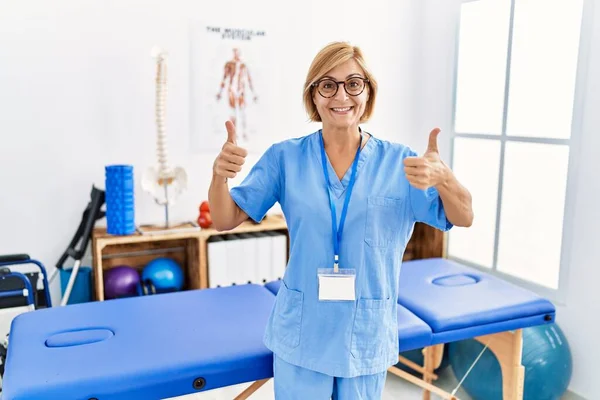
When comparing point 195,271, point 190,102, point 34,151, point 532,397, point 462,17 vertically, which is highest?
point 462,17

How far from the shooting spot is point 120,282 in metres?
2.93

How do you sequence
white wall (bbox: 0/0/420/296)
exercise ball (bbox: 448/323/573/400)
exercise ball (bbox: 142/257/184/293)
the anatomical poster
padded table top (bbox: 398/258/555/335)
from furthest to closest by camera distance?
the anatomical poster < exercise ball (bbox: 142/257/184/293) < white wall (bbox: 0/0/420/296) < exercise ball (bbox: 448/323/573/400) < padded table top (bbox: 398/258/555/335)

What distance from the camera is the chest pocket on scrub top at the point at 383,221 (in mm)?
1487

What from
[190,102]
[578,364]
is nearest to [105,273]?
[190,102]

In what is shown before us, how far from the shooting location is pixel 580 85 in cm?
270

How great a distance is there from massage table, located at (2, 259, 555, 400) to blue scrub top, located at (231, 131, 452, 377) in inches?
9.9

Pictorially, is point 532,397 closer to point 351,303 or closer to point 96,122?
point 351,303

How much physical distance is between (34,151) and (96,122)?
1.13 ft

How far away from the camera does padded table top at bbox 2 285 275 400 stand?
1518mm

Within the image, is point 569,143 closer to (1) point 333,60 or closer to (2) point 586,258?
(2) point 586,258

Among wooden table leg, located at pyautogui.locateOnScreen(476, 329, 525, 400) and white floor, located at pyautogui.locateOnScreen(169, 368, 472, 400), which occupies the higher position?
wooden table leg, located at pyautogui.locateOnScreen(476, 329, 525, 400)

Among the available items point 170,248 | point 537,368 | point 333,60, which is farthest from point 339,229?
point 170,248

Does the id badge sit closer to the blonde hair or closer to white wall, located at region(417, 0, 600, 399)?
the blonde hair

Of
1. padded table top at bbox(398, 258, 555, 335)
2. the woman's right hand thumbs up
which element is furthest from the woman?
padded table top at bbox(398, 258, 555, 335)
